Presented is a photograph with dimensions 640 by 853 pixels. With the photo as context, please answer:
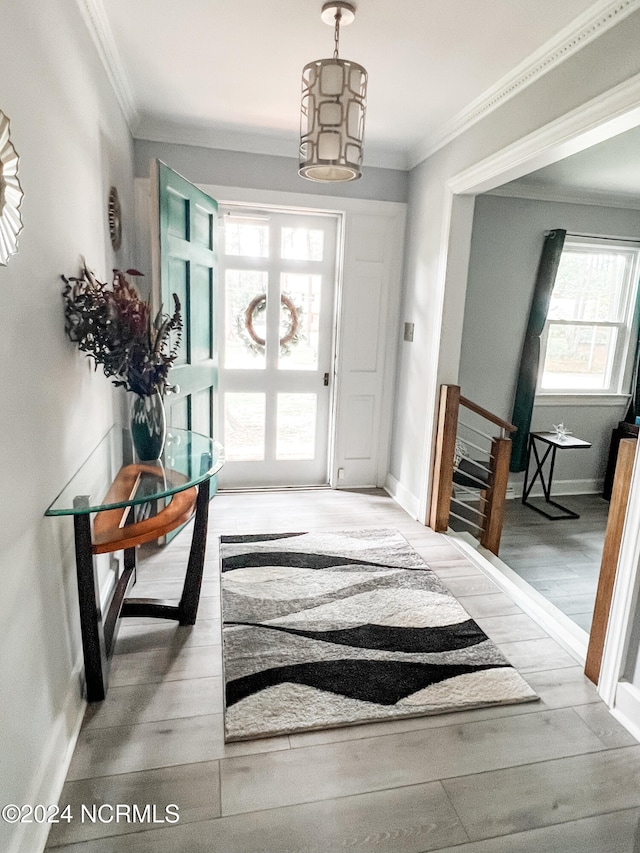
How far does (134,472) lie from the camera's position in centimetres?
189

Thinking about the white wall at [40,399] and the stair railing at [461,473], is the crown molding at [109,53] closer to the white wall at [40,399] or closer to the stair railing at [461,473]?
the white wall at [40,399]

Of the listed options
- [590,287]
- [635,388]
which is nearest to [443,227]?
[590,287]

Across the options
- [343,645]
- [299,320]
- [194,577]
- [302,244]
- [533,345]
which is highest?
[302,244]

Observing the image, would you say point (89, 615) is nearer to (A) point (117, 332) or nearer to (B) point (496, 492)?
(A) point (117, 332)

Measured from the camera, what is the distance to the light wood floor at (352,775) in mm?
1382

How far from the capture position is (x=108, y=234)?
2.46m

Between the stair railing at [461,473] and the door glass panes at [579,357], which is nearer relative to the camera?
the stair railing at [461,473]

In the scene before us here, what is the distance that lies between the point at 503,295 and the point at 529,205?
2.40ft

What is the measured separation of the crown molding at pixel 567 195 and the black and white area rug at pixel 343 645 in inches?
116

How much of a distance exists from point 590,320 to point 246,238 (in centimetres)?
308

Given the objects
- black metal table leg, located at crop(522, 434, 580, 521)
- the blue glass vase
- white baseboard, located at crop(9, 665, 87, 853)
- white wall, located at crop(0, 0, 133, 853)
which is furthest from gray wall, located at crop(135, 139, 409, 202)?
white baseboard, located at crop(9, 665, 87, 853)

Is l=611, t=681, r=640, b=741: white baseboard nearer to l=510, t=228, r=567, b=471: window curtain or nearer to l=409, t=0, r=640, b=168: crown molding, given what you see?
l=409, t=0, r=640, b=168: crown molding

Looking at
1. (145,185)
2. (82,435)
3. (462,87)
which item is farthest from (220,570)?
(462,87)

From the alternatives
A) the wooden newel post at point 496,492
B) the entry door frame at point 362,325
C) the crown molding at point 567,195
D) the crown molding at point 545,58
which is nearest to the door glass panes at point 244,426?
the entry door frame at point 362,325
